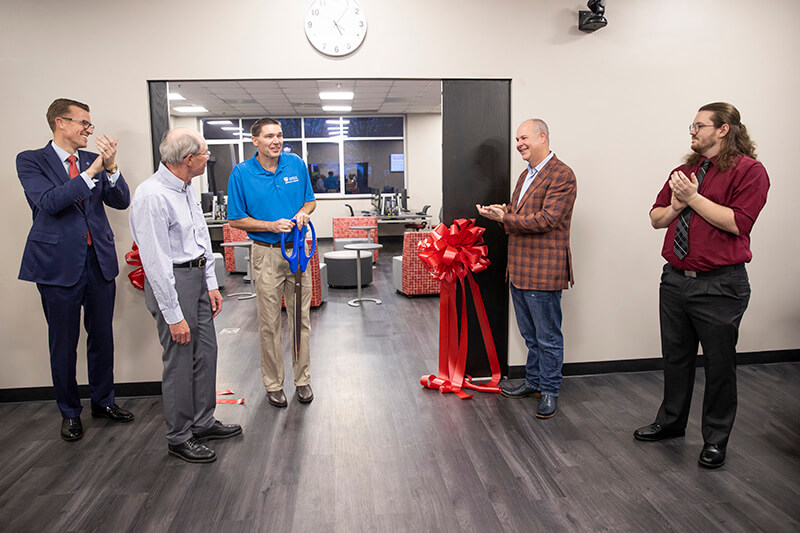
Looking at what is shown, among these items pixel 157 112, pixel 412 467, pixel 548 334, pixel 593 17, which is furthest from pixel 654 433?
pixel 157 112

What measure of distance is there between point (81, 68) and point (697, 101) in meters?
4.16

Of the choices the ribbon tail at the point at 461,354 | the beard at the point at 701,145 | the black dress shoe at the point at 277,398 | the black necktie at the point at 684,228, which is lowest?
the black dress shoe at the point at 277,398

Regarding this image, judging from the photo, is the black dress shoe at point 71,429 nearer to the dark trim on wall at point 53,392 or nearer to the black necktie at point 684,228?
the dark trim on wall at point 53,392

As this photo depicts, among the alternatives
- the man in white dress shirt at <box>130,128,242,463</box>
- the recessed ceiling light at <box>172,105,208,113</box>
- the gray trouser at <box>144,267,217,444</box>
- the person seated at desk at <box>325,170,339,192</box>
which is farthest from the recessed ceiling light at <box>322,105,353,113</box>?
the gray trouser at <box>144,267,217,444</box>

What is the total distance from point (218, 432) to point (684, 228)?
271cm

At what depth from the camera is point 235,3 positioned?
3.41m

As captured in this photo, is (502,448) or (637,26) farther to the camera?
(637,26)

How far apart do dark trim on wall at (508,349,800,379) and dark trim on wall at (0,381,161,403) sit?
2.52 metres

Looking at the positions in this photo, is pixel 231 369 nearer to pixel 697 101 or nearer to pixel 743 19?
pixel 697 101

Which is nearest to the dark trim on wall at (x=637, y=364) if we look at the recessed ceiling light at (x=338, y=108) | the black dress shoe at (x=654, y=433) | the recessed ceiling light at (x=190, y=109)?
the black dress shoe at (x=654, y=433)

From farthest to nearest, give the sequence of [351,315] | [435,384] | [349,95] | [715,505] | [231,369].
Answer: [349,95]
[351,315]
[231,369]
[435,384]
[715,505]

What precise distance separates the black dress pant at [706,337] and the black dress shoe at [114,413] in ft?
10.3

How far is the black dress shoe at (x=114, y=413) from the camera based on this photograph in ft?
10.8

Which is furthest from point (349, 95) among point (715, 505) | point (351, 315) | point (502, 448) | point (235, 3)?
point (715, 505)
